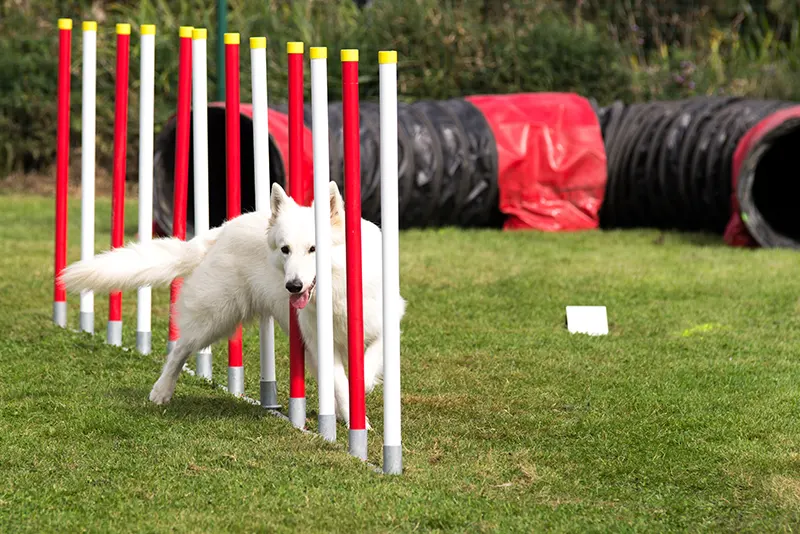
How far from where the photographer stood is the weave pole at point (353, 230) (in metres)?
4.11

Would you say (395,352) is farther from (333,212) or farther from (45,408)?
(45,408)

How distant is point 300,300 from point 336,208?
1.18ft

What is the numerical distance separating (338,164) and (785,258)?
3.58 m

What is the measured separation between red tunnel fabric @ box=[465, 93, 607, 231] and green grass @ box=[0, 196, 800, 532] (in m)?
3.12

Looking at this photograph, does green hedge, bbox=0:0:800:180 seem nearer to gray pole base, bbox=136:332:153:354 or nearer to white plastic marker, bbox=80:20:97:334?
white plastic marker, bbox=80:20:97:334

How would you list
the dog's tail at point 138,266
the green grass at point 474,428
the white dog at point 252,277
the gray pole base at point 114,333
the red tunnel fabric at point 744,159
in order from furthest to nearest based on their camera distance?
the red tunnel fabric at point 744,159 → the gray pole base at point 114,333 → the dog's tail at point 138,266 → the white dog at point 252,277 → the green grass at point 474,428

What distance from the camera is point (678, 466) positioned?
4.36 metres

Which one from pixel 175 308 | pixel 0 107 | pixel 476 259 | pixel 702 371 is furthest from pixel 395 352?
pixel 0 107

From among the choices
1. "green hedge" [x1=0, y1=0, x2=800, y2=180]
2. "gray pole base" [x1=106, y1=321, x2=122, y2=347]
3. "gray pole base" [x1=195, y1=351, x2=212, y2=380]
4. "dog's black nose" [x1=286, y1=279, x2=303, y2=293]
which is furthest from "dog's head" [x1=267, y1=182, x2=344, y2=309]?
"green hedge" [x1=0, y1=0, x2=800, y2=180]

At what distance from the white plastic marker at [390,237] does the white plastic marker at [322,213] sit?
36 centimetres

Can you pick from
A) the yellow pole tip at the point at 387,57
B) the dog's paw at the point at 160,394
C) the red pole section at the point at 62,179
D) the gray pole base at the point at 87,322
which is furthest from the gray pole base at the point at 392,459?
the red pole section at the point at 62,179

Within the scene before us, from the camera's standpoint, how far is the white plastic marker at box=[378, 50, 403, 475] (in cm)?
397

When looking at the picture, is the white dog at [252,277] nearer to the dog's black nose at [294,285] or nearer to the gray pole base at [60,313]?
the dog's black nose at [294,285]

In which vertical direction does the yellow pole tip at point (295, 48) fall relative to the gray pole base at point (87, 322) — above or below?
above
